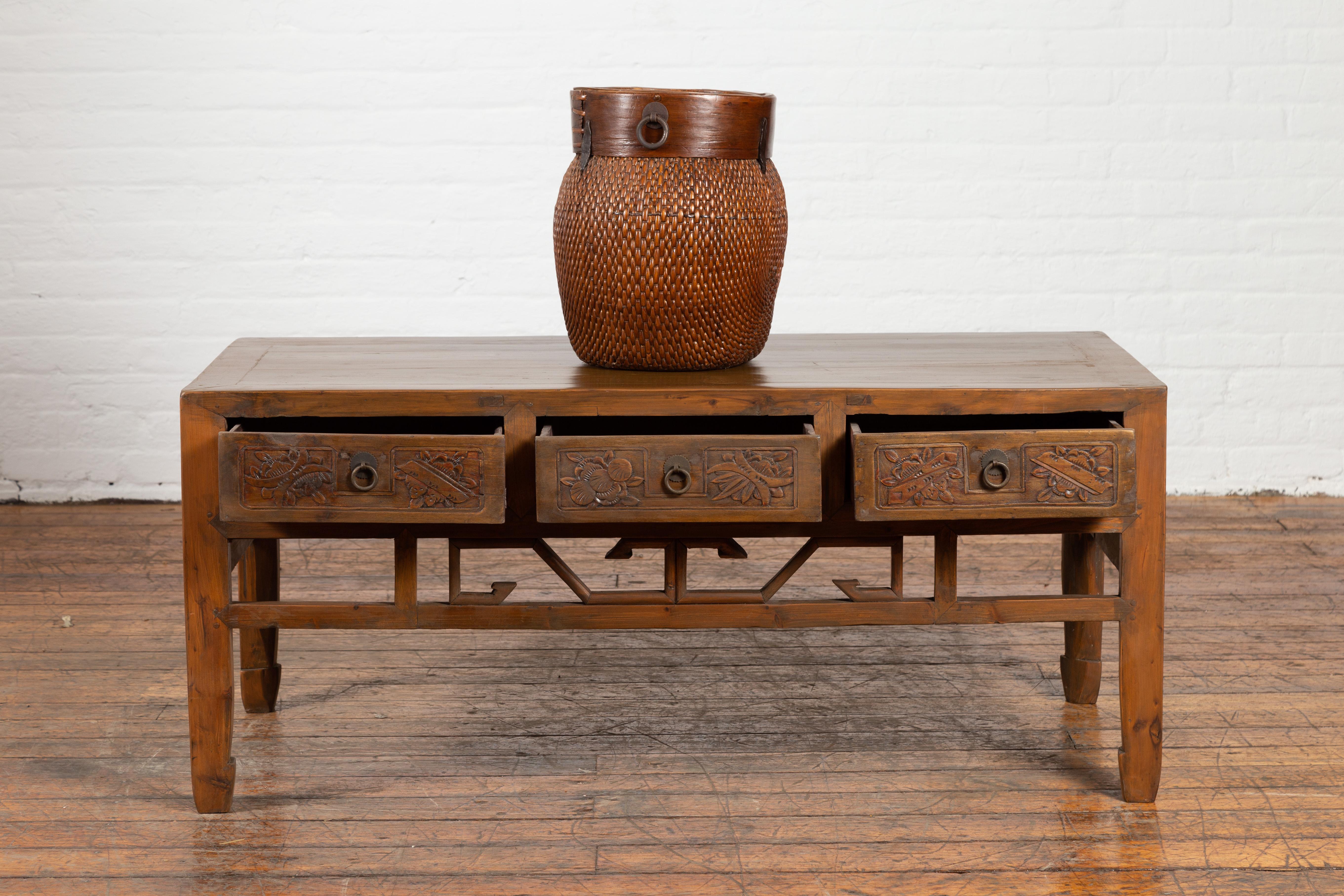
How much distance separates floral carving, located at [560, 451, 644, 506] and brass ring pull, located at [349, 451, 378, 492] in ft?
0.84

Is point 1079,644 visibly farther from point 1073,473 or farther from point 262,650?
point 262,650

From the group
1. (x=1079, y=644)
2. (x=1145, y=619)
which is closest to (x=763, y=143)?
(x=1145, y=619)

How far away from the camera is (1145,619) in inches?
77.7

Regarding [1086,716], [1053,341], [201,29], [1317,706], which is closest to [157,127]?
[201,29]

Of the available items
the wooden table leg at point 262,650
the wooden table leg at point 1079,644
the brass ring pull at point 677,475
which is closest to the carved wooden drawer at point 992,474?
the brass ring pull at point 677,475

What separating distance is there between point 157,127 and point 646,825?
2.61 metres

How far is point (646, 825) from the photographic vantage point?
6.44ft

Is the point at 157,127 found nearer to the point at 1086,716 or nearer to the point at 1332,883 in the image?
the point at 1086,716

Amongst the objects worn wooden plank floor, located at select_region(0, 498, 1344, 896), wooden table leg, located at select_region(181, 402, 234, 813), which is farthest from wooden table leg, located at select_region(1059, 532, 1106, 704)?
wooden table leg, located at select_region(181, 402, 234, 813)

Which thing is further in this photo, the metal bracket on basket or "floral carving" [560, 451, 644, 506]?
the metal bracket on basket

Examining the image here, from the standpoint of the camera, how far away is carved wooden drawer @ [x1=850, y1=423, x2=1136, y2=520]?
185cm

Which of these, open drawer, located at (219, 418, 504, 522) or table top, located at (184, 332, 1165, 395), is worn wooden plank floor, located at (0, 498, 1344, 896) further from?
table top, located at (184, 332, 1165, 395)

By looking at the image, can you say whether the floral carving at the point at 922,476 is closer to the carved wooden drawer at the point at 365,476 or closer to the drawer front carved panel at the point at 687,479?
the drawer front carved panel at the point at 687,479

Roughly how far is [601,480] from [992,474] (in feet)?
1.76
